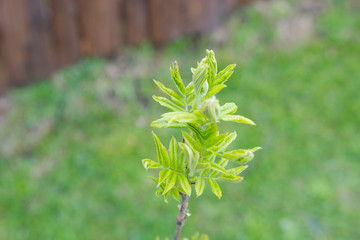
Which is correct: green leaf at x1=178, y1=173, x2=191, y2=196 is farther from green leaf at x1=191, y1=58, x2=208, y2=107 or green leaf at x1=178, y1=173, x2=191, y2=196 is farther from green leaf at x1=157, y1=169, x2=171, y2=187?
green leaf at x1=191, y1=58, x2=208, y2=107

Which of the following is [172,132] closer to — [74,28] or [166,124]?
[74,28]

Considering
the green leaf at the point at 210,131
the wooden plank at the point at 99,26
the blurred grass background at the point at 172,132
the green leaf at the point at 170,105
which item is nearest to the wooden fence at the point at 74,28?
the wooden plank at the point at 99,26

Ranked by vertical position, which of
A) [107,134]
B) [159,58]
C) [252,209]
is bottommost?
[252,209]

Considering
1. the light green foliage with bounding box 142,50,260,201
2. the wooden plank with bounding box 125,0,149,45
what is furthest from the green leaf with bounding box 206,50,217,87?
the wooden plank with bounding box 125,0,149,45

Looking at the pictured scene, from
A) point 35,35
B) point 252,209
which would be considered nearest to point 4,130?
point 35,35

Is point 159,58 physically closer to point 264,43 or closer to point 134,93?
point 134,93

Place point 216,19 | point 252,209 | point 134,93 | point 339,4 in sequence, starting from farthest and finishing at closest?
point 339,4
point 216,19
point 134,93
point 252,209
